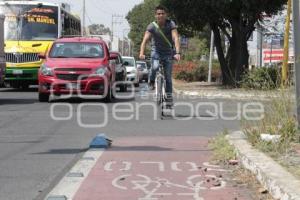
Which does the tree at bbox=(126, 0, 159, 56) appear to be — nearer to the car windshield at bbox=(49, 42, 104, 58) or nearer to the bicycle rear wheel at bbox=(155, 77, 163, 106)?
the car windshield at bbox=(49, 42, 104, 58)

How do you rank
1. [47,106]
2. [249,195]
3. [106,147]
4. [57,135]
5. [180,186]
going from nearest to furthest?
[249,195]
[180,186]
[106,147]
[57,135]
[47,106]

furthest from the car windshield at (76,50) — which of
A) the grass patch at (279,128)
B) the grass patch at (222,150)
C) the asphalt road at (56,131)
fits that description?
the grass patch at (279,128)

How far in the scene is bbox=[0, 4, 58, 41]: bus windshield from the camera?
23.9m

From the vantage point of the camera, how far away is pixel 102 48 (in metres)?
18.2

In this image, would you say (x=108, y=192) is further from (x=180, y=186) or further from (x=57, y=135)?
(x=57, y=135)

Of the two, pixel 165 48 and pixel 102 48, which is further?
pixel 102 48

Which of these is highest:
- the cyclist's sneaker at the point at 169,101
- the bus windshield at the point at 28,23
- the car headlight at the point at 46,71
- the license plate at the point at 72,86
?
the bus windshield at the point at 28,23

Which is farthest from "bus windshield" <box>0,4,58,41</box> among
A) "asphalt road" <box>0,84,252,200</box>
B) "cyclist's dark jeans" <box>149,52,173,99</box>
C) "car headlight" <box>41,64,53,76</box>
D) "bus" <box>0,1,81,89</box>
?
"cyclist's dark jeans" <box>149,52,173,99</box>

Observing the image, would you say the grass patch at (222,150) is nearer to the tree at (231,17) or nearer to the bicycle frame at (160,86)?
the bicycle frame at (160,86)

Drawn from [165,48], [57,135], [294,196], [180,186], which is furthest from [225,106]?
[294,196]

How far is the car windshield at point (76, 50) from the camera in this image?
17844mm

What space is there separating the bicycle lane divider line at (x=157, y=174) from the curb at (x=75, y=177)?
0.22 ft

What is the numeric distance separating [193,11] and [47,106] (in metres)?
10.7

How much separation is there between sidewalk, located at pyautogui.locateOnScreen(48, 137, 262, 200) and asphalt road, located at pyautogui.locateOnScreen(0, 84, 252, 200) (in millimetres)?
416
